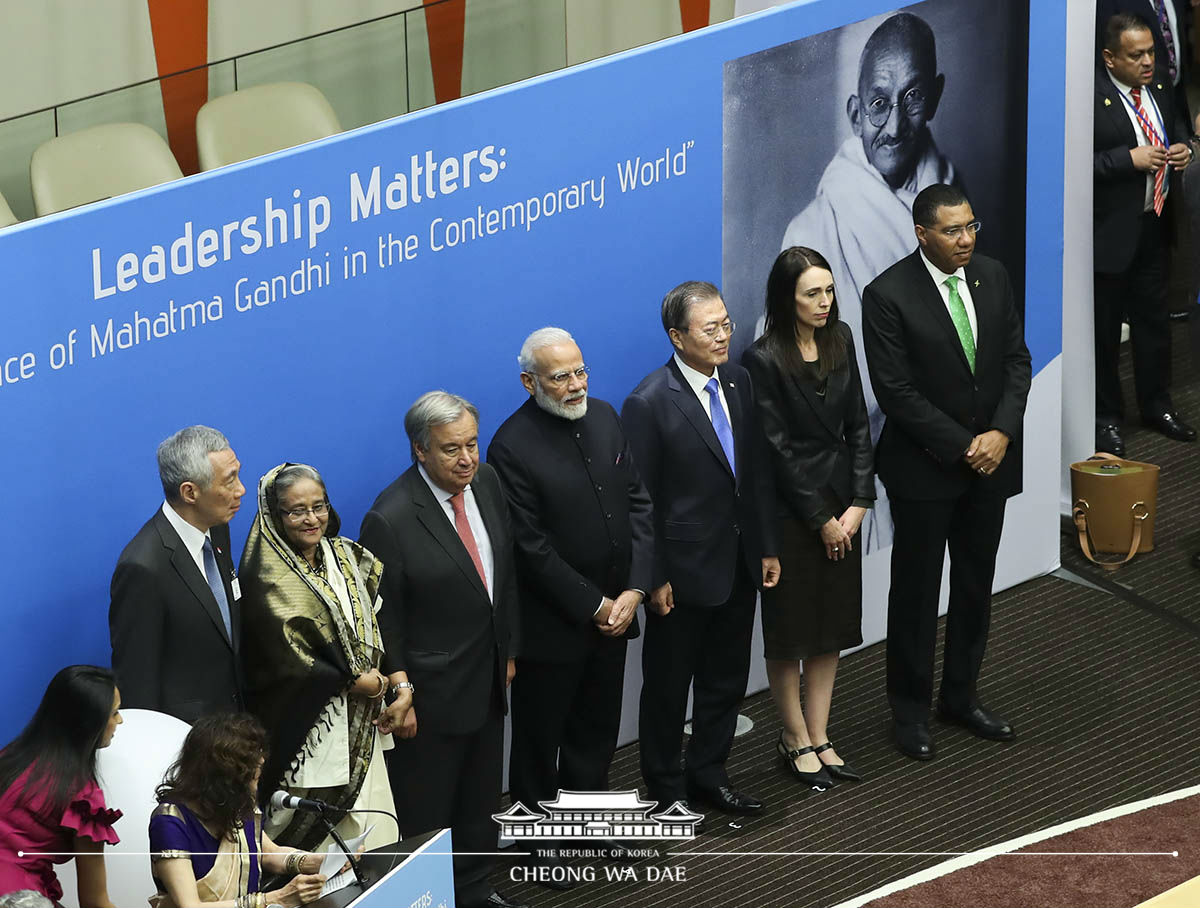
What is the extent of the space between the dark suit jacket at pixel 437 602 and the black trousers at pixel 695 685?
74 cm

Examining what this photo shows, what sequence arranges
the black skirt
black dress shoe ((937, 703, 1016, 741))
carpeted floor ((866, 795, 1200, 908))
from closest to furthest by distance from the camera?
1. carpeted floor ((866, 795, 1200, 908))
2. the black skirt
3. black dress shoe ((937, 703, 1016, 741))

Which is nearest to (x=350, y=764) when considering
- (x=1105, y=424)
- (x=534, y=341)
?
(x=534, y=341)

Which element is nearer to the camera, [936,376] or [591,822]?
[591,822]

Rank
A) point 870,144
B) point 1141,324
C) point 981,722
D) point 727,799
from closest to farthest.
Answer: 1. point 727,799
2. point 981,722
3. point 870,144
4. point 1141,324

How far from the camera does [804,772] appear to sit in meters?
6.53

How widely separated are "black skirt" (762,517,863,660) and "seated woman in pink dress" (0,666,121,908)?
238 centimetres

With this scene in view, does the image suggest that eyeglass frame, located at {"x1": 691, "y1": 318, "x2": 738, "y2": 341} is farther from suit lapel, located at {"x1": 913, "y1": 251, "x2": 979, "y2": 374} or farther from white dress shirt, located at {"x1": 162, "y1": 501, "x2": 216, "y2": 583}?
white dress shirt, located at {"x1": 162, "y1": 501, "x2": 216, "y2": 583}

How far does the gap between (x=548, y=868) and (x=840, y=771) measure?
1371 mm

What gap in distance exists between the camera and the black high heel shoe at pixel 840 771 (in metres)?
6.55

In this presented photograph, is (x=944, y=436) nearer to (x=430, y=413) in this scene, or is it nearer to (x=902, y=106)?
(x=902, y=106)

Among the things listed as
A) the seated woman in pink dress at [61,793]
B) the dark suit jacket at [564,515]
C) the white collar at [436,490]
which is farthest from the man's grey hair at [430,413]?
the seated woman in pink dress at [61,793]

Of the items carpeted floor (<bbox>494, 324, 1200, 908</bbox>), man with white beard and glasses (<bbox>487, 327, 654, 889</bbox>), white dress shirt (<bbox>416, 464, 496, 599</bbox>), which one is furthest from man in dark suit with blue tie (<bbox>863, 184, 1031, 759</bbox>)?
white dress shirt (<bbox>416, 464, 496, 599</bbox>)

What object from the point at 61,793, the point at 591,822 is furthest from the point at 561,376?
the point at 61,793

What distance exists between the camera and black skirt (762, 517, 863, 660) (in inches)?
254
